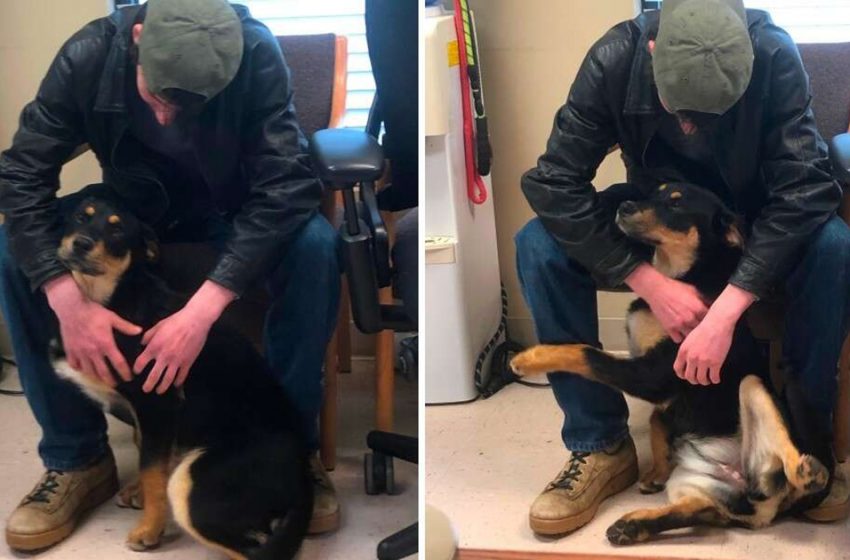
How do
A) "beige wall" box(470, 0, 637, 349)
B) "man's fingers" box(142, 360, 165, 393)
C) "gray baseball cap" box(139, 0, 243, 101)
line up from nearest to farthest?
"gray baseball cap" box(139, 0, 243, 101)
"man's fingers" box(142, 360, 165, 393)
"beige wall" box(470, 0, 637, 349)

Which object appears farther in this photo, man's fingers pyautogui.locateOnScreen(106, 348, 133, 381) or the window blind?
the window blind

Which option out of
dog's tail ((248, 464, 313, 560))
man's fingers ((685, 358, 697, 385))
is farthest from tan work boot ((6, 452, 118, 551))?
man's fingers ((685, 358, 697, 385))

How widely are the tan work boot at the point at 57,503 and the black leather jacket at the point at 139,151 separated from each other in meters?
0.28

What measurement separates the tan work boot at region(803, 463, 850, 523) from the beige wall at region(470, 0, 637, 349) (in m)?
0.32

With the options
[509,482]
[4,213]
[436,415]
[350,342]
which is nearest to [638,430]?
[509,482]

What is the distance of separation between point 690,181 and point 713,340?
0.71 ft

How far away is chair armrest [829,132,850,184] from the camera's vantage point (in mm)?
1319

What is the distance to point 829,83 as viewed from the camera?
4.76ft

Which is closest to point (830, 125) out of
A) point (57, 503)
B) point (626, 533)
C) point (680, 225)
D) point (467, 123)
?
point (680, 225)

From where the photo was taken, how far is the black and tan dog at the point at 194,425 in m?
1.29

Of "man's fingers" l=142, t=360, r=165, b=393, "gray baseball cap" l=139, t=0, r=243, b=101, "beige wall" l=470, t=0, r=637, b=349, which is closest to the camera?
"gray baseball cap" l=139, t=0, r=243, b=101

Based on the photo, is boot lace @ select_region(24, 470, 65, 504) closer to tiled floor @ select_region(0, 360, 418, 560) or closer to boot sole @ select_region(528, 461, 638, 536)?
tiled floor @ select_region(0, 360, 418, 560)

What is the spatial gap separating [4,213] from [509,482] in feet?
2.45

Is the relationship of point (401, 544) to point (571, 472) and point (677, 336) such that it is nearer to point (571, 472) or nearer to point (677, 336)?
point (571, 472)
